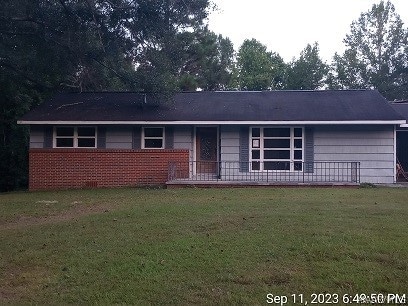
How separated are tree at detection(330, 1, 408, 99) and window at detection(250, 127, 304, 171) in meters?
26.9

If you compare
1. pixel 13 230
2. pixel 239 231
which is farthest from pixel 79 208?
pixel 239 231

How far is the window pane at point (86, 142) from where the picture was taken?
65.5 ft

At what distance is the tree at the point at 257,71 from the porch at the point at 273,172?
23.7 meters

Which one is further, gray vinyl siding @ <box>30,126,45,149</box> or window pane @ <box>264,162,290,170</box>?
gray vinyl siding @ <box>30,126,45,149</box>

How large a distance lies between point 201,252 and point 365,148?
13.6m

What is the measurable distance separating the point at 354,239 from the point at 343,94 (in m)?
15.1

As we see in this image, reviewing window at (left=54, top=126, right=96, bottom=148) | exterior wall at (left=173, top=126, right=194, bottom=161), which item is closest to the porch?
exterior wall at (left=173, top=126, right=194, bottom=161)

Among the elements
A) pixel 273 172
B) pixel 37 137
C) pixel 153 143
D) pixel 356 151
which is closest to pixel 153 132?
pixel 153 143

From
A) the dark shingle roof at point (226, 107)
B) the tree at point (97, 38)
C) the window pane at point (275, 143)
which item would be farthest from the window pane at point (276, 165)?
the tree at point (97, 38)

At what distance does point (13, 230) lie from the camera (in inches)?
366

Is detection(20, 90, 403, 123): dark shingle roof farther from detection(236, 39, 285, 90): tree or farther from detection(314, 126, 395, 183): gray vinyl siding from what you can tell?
detection(236, 39, 285, 90): tree

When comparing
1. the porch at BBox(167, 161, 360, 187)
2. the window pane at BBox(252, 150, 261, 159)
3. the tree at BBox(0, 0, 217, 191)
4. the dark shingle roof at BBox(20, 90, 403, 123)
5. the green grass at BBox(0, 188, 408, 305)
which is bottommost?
the green grass at BBox(0, 188, 408, 305)

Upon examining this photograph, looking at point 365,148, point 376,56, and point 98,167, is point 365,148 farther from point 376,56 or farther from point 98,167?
point 376,56

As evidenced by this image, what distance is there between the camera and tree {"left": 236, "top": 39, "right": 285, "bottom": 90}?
42625 mm
